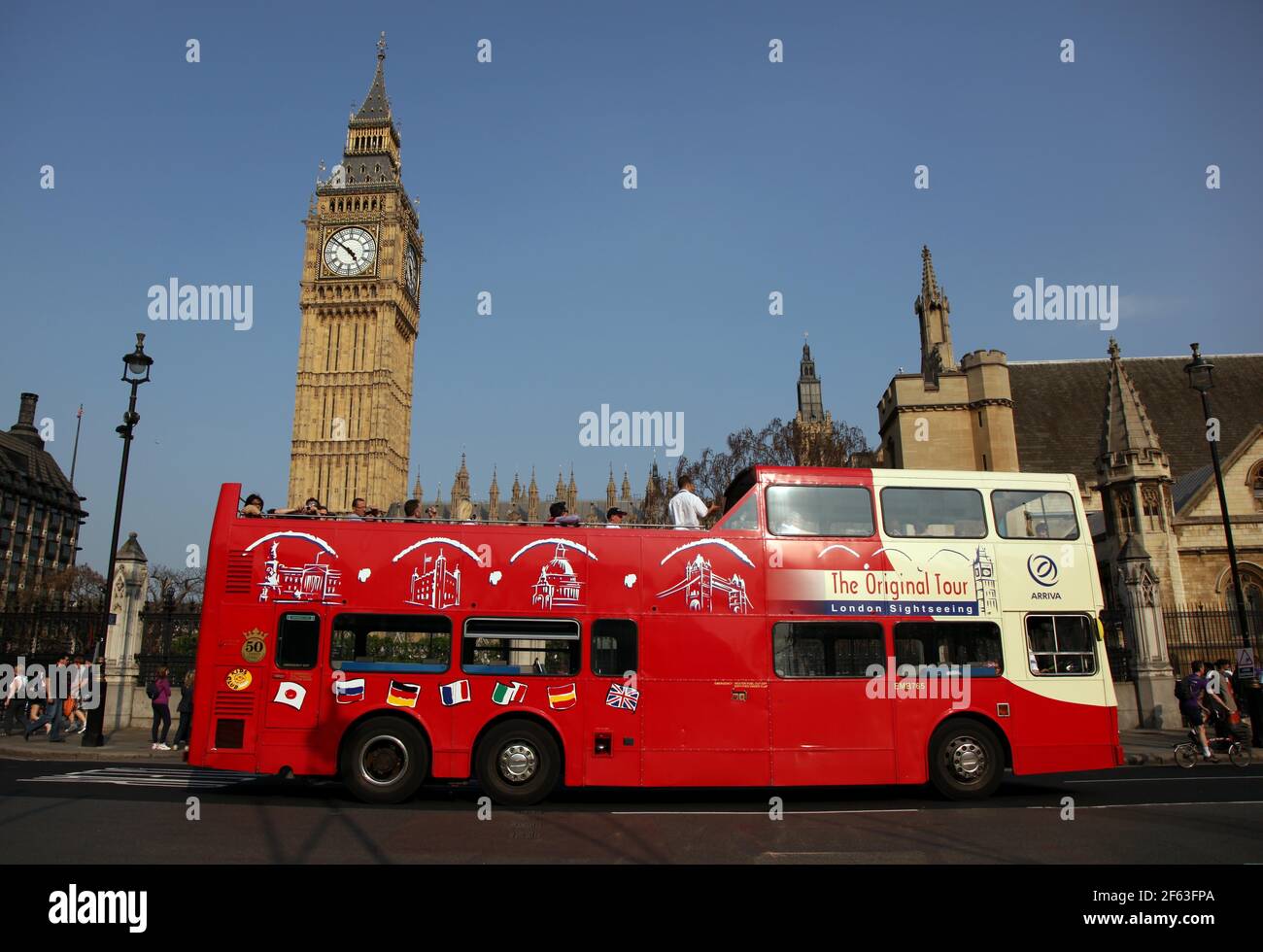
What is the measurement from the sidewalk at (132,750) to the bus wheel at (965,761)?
6.39m

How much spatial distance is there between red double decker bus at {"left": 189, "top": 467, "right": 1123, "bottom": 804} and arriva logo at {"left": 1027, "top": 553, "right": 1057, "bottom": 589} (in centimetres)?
7

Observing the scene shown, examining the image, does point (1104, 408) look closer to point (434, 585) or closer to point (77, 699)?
point (434, 585)

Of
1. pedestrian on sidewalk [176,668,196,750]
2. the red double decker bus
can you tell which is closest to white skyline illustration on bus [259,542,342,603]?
the red double decker bus

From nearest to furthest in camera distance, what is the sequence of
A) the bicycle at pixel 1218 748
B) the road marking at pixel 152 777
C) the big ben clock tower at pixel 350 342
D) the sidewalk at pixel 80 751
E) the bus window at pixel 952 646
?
the bus window at pixel 952 646, the road marking at pixel 152 777, the bicycle at pixel 1218 748, the sidewalk at pixel 80 751, the big ben clock tower at pixel 350 342

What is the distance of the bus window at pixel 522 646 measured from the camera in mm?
9648

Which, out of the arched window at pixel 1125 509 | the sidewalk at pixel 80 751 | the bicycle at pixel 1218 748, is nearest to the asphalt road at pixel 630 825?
the bicycle at pixel 1218 748

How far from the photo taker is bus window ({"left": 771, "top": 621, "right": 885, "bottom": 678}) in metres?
9.77

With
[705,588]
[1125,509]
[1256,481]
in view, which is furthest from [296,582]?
[1256,481]

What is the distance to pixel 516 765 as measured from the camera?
31.1 ft

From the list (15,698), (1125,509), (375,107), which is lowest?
(15,698)

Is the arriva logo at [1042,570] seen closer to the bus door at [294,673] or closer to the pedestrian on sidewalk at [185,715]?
the bus door at [294,673]

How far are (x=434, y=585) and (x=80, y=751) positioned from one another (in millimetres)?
10558
